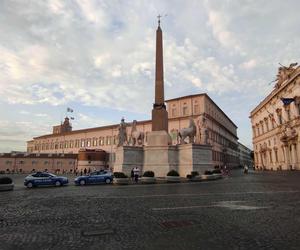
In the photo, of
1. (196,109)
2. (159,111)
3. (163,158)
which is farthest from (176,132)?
(163,158)

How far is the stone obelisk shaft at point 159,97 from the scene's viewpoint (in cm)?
3259

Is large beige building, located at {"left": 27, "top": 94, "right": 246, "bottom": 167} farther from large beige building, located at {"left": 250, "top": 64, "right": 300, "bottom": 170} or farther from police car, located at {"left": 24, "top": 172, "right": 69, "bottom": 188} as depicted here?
police car, located at {"left": 24, "top": 172, "right": 69, "bottom": 188}

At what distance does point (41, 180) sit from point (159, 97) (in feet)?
52.0

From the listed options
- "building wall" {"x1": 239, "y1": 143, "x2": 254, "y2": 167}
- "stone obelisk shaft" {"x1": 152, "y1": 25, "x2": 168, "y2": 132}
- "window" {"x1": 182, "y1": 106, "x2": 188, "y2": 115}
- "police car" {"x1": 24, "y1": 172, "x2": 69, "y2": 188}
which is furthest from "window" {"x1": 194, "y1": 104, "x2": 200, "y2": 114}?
"building wall" {"x1": 239, "y1": 143, "x2": 254, "y2": 167}

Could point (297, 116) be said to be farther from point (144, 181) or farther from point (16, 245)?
point (16, 245)

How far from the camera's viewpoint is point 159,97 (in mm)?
33031

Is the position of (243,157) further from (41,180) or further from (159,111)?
(41,180)

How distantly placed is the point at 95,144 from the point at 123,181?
75514 millimetres

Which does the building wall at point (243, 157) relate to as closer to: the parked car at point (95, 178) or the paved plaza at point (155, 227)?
the parked car at point (95, 178)

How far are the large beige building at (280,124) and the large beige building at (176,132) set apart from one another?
1340 cm

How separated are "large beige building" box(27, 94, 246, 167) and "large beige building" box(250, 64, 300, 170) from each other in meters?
13.4

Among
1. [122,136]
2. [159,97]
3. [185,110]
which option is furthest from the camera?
[185,110]

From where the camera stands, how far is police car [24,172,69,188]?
24.2 m

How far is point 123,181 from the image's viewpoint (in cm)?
2484
